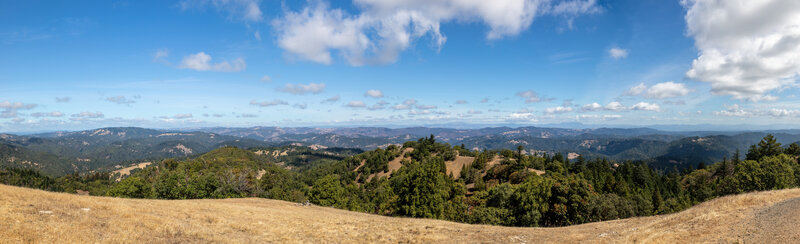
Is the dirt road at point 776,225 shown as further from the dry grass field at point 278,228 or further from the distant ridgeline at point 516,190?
the distant ridgeline at point 516,190

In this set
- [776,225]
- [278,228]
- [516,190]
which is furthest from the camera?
[516,190]

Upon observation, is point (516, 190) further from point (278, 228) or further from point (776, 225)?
point (278, 228)

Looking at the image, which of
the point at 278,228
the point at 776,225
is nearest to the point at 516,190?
the point at 776,225

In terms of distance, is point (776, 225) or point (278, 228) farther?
point (278, 228)

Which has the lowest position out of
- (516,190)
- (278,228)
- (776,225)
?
(516,190)

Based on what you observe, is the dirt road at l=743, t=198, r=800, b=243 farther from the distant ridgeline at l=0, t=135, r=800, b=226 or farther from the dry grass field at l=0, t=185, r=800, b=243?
the distant ridgeline at l=0, t=135, r=800, b=226

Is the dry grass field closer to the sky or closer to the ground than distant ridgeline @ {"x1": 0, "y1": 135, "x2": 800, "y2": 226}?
closer to the sky

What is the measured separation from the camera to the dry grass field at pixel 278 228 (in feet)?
53.5

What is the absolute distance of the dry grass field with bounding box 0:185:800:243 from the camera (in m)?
16.3

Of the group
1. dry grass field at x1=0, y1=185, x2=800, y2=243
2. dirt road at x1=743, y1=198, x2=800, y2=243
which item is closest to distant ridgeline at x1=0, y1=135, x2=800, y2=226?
dry grass field at x1=0, y1=185, x2=800, y2=243

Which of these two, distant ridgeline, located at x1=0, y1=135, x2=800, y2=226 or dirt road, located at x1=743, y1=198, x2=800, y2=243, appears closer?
dirt road, located at x1=743, y1=198, x2=800, y2=243

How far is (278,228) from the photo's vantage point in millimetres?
25250

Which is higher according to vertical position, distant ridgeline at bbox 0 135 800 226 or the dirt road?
the dirt road

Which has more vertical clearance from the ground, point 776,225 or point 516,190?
point 776,225
